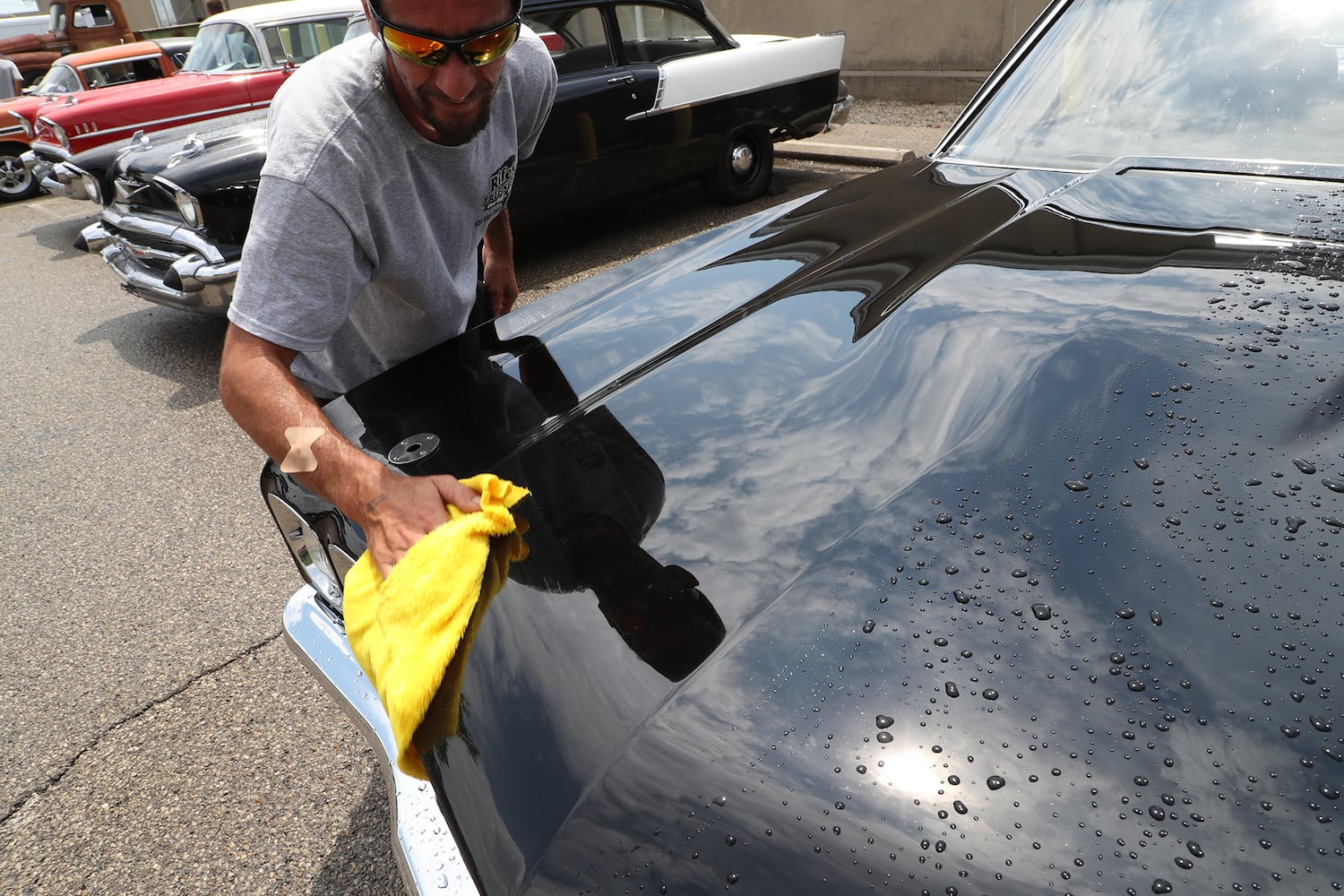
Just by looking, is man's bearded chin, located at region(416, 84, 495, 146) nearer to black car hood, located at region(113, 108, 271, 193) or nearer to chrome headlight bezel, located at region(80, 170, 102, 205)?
black car hood, located at region(113, 108, 271, 193)

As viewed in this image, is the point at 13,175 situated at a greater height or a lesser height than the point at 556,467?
lesser

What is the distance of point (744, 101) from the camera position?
241 inches

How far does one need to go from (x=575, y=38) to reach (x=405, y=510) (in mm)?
5043

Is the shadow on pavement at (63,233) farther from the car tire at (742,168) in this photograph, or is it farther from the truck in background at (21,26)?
the truck in background at (21,26)

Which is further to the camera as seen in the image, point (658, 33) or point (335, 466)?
point (658, 33)

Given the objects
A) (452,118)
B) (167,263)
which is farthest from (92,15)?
(452,118)

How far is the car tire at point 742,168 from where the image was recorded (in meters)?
6.26

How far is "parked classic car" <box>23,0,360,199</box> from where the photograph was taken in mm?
6344

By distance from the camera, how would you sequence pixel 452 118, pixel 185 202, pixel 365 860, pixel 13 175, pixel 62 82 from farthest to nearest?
pixel 13 175 → pixel 62 82 → pixel 185 202 → pixel 365 860 → pixel 452 118

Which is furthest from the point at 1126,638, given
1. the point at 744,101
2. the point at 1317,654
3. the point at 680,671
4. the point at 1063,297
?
the point at 744,101

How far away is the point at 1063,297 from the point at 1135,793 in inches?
34.3

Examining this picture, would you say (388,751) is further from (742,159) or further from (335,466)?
(742,159)

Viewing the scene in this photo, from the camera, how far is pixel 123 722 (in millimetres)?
2289

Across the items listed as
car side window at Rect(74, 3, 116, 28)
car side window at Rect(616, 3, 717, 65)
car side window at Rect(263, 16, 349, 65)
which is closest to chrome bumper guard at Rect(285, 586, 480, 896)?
car side window at Rect(616, 3, 717, 65)
